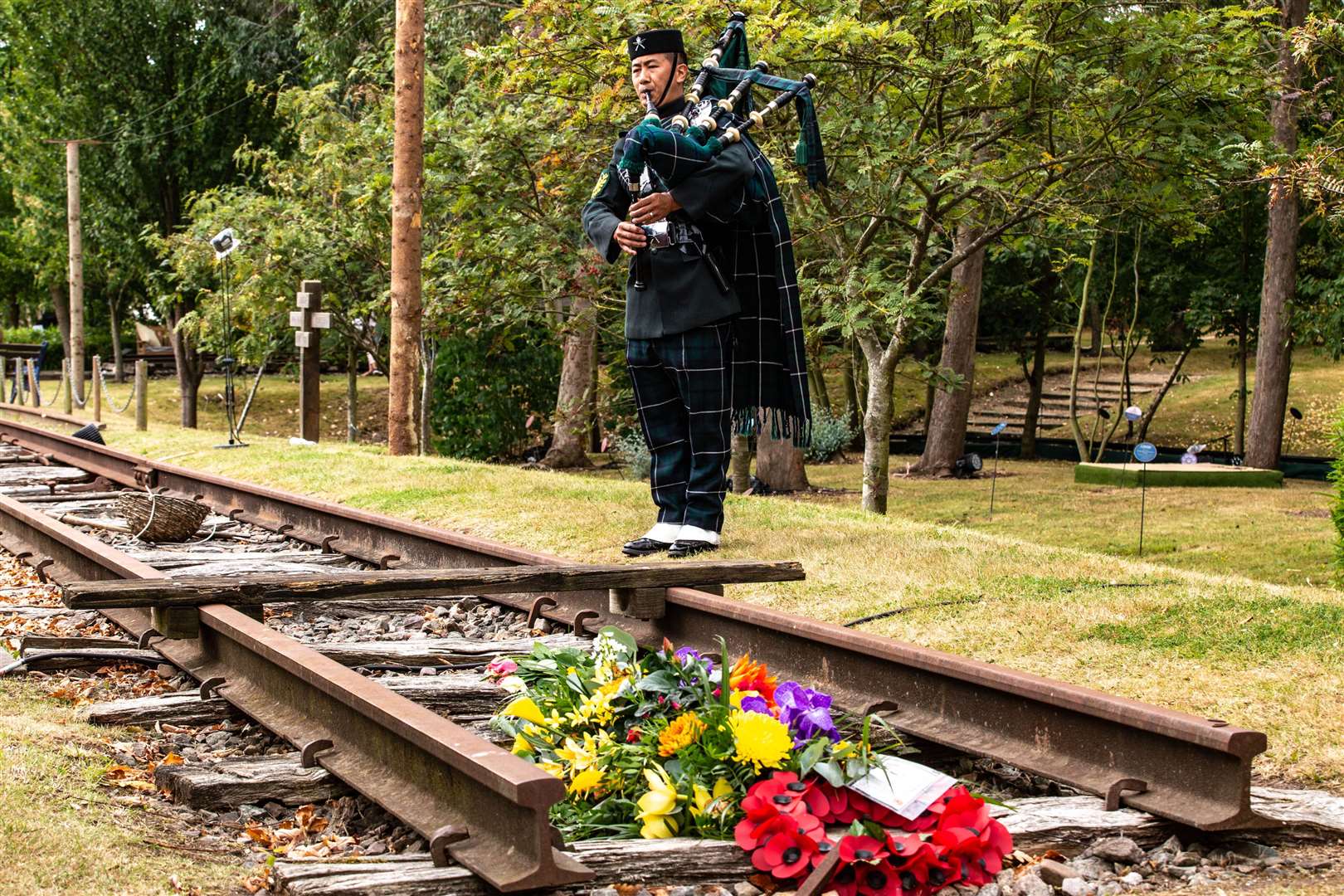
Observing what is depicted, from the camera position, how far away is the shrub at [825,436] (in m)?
23.8

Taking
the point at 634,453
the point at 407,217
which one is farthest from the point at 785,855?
the point at 634,453

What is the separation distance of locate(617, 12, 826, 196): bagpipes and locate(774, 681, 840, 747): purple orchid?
10.2ft

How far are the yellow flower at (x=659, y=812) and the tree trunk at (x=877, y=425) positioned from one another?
27.9ft

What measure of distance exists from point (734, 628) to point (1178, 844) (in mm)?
2045

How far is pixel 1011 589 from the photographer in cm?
575

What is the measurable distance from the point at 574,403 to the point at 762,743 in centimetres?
1636

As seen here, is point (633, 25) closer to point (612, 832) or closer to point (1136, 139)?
point (1136, 139)

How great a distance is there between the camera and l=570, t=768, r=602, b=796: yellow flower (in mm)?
3285

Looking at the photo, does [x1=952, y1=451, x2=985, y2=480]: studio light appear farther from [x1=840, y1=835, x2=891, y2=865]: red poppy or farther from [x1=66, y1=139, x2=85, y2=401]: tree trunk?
[x1=840, y1=835, x2=891, y2=865]: red poppy

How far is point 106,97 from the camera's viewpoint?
3050 cm

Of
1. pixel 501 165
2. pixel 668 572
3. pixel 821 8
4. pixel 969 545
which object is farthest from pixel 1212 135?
pixel 668 572

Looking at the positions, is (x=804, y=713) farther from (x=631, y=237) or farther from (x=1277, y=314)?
(x=1277, y=314)

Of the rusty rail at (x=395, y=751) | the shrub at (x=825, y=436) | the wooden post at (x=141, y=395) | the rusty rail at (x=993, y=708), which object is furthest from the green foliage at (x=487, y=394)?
the rusty rail at (x=395, y=751)

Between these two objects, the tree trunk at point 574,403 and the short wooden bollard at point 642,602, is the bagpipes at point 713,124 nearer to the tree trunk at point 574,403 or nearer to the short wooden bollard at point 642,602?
the short wooden bollard at point 642,602
